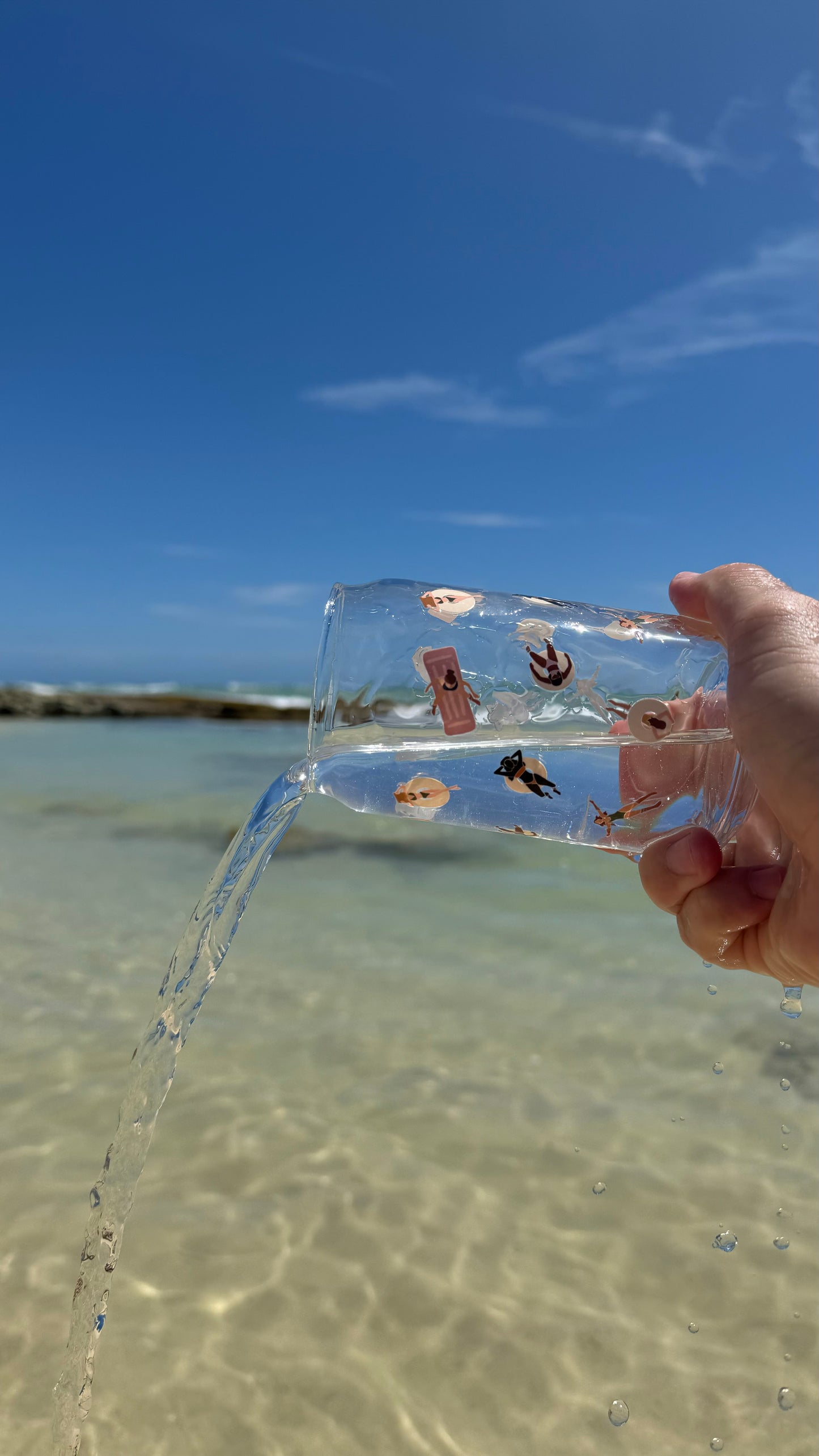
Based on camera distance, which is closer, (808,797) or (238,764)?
(808,797)

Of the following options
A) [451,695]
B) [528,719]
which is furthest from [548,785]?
[451,695]

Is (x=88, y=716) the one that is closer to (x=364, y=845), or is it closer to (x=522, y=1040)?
(x=364, y=845)

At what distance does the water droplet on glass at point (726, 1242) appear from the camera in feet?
7.09

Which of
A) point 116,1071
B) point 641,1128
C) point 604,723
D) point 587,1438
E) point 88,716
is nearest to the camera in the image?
point 587,1438

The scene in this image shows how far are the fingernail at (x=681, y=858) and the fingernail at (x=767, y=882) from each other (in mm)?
124

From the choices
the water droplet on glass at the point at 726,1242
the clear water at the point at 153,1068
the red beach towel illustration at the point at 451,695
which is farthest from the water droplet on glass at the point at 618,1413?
the red beach towel illustration at the point at 451,695

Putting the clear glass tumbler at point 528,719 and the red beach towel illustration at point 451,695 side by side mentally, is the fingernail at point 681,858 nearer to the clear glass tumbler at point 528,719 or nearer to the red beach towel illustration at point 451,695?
the clear glass tumbler at point 528,719

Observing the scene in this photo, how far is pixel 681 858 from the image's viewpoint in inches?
65.9

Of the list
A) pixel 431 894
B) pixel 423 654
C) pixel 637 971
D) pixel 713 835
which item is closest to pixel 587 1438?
pixel 713 835

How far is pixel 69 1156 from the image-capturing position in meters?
Result: 2.41

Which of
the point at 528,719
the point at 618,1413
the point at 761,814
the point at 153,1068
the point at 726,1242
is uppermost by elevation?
the point at 528,719

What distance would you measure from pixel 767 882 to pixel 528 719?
0.53 metres

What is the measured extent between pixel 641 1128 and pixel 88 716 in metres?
15.2

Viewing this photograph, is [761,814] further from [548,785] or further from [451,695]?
[451,695]
